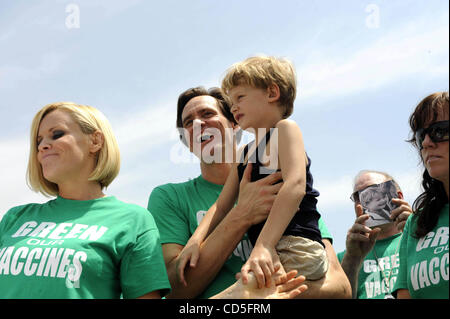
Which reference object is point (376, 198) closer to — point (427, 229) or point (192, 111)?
point (427, 229)

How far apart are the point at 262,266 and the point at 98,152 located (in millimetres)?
1385

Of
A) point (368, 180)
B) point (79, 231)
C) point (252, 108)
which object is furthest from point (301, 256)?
point (368, 180)

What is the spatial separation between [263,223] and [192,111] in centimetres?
130

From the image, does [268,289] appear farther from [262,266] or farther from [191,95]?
[191,95]

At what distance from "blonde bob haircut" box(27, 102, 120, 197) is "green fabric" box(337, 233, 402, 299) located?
2.42m

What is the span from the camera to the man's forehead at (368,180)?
525 cm

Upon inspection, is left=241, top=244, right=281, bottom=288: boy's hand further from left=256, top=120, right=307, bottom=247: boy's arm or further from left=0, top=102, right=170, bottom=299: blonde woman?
left=0, top=102, right=170, bottom=299: blonde woman

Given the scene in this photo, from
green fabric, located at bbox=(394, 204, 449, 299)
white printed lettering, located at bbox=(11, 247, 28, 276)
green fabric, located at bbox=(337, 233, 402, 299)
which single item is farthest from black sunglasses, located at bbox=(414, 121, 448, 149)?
white printed lettering, located at bbox=(11, 247, 28, 276)

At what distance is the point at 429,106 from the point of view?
329 cm

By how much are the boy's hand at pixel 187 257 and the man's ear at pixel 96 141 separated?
848 mm

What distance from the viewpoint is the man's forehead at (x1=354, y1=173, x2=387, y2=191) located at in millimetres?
5250

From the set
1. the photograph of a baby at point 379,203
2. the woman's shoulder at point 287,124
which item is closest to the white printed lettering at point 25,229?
the woman's shoulder at point 287,124

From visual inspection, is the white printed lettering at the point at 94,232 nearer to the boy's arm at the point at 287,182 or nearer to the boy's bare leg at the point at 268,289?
the boy's bare leg at the point at 268,289

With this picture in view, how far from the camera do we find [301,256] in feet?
10.1
